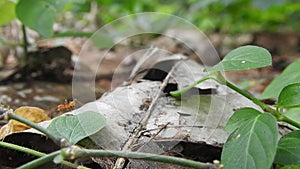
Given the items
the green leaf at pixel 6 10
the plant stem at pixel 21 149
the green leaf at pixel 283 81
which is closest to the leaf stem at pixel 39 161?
the plant stem at pixel 21 149

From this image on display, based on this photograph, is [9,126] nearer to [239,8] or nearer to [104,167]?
[104,167]

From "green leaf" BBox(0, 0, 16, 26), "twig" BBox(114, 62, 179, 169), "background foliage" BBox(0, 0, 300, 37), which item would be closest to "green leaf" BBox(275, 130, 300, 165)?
"twig" BBox(114, 62, 179, 169)

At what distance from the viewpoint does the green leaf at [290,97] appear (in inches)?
28.7

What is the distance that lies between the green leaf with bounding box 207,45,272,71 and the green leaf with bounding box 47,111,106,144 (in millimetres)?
231

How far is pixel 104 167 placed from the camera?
28.6 inches

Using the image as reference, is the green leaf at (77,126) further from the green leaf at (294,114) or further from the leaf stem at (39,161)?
the green leaf at (294,114)

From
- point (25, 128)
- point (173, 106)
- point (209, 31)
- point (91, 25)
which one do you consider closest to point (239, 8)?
point (209, 31)

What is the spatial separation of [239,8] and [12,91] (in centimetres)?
199

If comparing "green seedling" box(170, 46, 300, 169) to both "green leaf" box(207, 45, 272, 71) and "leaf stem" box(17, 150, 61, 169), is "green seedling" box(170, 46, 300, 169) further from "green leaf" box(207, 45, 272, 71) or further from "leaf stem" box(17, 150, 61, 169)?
"leaf stem" box(17, 150, 61, 169)

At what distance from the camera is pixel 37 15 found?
4.32 feet

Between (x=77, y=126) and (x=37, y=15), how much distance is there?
706 millimetres

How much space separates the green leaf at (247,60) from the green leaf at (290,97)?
0.07 meters

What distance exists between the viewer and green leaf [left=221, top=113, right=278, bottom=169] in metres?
0.62

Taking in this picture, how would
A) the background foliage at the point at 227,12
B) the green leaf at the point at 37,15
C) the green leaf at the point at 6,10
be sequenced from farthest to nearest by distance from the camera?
the background foliage at the point at 227,12, the green leaf at the point at 6,10, the green leaf at the point at 37,15
